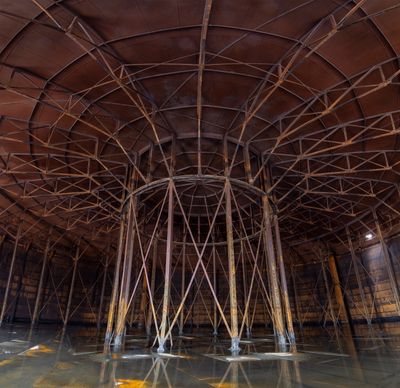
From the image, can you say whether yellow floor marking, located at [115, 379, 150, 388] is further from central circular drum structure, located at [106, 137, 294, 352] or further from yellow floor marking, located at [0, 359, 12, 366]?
central circular drum structure, located at [106, 137, 294, 352]

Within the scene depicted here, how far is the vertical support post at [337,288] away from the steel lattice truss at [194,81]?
1328 centimetres

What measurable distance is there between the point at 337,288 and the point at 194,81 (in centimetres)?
2722

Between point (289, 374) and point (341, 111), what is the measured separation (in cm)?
1407

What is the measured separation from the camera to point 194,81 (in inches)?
543

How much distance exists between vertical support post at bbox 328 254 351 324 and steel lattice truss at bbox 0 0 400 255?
1328 centimetres

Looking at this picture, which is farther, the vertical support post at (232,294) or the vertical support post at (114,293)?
the vertical support post at (114,293)

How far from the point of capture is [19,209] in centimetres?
2542

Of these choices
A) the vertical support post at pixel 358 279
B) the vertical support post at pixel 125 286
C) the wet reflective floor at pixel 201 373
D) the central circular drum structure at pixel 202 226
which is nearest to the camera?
the wet reflective floor at pixel 201 373

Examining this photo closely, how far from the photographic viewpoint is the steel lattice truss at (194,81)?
1078 centimetres

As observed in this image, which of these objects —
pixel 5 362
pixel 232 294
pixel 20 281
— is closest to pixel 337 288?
pixel 232 294

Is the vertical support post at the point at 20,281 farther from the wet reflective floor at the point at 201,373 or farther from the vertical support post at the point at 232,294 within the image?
the vertical support post at the point at 232,294

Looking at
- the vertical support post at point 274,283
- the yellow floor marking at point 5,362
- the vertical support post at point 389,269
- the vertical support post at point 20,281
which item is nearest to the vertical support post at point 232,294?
the vertical support post at point 274,283

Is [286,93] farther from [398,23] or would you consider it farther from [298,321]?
[298,321]

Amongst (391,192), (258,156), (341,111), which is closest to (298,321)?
(391,192)
